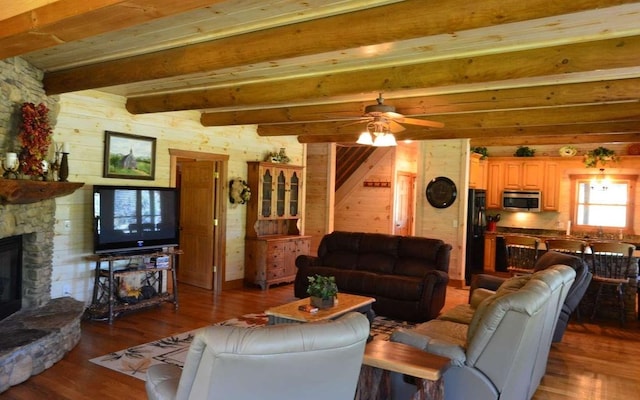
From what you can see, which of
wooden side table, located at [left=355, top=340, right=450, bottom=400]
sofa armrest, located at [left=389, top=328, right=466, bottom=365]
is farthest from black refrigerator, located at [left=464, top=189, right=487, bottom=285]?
wooden side table, located at [left=355, top=340, right=450, bottom=400]

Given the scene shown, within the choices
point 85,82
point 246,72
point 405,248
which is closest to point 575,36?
point 246,72

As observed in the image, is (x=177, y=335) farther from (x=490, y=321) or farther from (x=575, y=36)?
(x=575, y=36)

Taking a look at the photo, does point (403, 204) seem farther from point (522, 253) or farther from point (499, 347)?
point (499, 347)

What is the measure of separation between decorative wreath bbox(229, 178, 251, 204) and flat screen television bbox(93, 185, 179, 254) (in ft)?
4.35

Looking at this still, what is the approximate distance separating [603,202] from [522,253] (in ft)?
11.6

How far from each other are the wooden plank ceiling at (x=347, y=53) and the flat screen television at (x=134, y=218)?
107cm

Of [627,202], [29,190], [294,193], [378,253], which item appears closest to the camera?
[29,190]

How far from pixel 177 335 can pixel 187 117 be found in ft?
10.3

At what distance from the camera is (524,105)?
193 inches

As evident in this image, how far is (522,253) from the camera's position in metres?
6.70

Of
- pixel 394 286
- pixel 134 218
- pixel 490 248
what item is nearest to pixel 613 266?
pixel 394 286

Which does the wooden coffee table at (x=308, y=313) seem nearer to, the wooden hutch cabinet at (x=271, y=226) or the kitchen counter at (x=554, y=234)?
the wooden hutch cabinet at (x=271, y=226)

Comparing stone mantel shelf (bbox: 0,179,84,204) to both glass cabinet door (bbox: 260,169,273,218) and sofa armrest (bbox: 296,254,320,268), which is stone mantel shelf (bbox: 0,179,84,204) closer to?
sofa armrest (bbox: 296,254,320,268)

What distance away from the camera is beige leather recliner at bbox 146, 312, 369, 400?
177 centimetres
